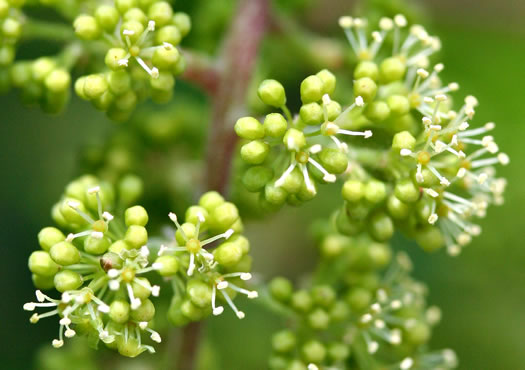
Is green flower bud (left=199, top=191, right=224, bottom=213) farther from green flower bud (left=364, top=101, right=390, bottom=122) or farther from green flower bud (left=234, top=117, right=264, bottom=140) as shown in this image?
green flower bud (left=364, top=101, right=390, bottom=122)

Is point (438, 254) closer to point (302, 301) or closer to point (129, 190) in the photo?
point (302, 301)

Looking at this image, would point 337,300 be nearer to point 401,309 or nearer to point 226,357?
point 401,309

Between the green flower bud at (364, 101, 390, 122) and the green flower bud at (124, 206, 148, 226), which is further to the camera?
the green flower bud at (364, 101, 390, 122)

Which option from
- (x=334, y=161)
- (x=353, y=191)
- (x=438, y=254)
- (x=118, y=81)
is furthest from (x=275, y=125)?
(x=438, y=254)

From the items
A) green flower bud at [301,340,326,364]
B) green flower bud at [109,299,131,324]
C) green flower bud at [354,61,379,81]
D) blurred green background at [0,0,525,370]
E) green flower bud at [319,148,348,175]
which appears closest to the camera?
green flower bud at [109,299,131,324]

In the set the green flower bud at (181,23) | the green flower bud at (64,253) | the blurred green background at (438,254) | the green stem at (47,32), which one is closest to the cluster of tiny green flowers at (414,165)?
the green flower bud at (181,23)

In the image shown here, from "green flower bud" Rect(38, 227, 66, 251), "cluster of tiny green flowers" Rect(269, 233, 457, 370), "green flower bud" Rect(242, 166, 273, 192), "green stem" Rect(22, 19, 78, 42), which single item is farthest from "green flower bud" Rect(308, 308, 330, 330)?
"green stem" Rect(22, 19, 78, 42)

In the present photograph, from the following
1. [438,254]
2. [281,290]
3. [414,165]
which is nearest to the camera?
[414,165]
